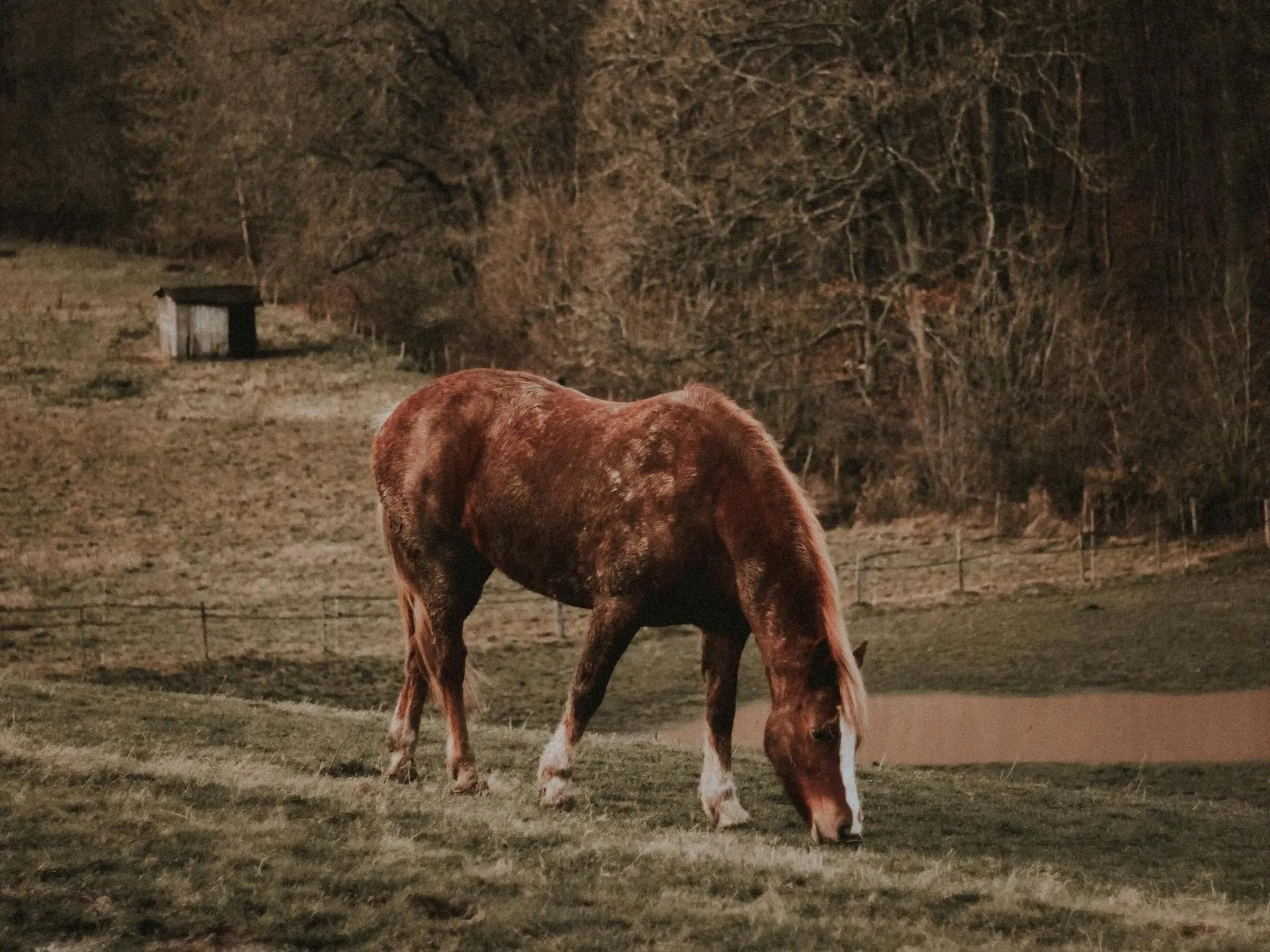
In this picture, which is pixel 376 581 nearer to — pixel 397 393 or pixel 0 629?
pixel 0 629

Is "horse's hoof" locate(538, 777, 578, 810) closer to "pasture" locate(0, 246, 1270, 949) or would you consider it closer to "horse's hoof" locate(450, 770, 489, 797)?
"pasture" locate(0, 246, 1270, 949)

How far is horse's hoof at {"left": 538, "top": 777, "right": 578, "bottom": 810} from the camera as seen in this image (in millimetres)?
9117

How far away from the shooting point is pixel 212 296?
157ft

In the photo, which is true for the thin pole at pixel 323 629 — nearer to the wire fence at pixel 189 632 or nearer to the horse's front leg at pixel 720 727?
the wire fence at pixel 189 632

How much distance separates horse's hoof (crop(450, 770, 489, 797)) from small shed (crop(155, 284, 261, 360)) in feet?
132

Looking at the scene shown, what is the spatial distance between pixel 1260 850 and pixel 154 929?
8.03 meters

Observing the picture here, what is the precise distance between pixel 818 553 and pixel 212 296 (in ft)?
138

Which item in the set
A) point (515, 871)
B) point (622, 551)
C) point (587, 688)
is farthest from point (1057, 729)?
point (515, 871)

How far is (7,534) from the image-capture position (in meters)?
31.9

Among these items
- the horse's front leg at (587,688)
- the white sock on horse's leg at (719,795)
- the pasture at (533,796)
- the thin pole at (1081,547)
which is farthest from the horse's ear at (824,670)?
the thin pole at (1081,547)

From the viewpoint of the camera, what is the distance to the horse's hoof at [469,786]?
9.57 metres

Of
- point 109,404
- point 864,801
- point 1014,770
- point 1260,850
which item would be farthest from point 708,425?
point 109,404

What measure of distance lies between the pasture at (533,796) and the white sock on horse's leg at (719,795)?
0.49ft

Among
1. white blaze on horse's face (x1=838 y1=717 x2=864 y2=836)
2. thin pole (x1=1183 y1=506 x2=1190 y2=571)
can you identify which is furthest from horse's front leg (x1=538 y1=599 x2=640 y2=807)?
thin pole (x1=1183 y1=506 x2=1190 y2=571)
